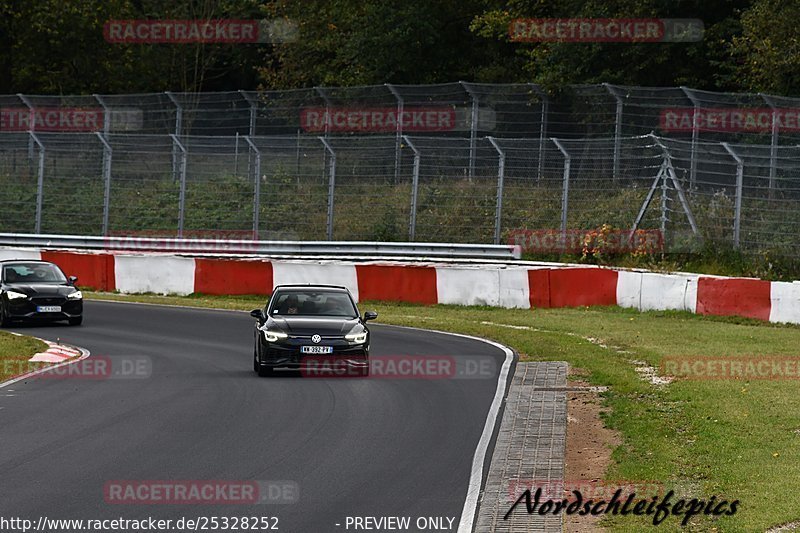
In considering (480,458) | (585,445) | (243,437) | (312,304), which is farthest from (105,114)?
(480,458)

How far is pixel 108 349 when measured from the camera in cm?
2184

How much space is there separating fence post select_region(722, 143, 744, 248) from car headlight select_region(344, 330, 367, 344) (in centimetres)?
1248

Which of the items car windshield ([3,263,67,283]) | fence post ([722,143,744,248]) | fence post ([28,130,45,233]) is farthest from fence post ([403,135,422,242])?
fence post ([28,130,45,233])

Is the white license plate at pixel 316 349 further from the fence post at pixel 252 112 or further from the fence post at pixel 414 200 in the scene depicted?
the fence post at pixel 252 112

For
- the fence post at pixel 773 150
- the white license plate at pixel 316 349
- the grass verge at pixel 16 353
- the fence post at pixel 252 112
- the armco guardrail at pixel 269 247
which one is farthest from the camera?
the fence post at pixel 252 112

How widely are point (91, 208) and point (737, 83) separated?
63.4 feet

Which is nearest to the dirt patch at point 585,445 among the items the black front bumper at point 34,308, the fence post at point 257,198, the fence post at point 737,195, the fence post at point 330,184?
the black front bumper at point 34,308

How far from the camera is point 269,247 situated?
34.7 metres

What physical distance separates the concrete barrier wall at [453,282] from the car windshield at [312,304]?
9198 millimetres

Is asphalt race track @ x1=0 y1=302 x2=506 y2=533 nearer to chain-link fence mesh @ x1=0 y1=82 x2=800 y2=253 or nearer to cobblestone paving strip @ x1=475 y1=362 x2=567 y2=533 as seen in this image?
cobblestone paving strip @ x1=475 y1=362 x2=567 y2=533

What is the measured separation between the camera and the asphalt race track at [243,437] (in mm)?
9961

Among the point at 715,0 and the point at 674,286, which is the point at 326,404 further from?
the point at 715,0

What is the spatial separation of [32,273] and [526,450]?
17.3 m

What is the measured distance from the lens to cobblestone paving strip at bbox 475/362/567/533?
374 inches
